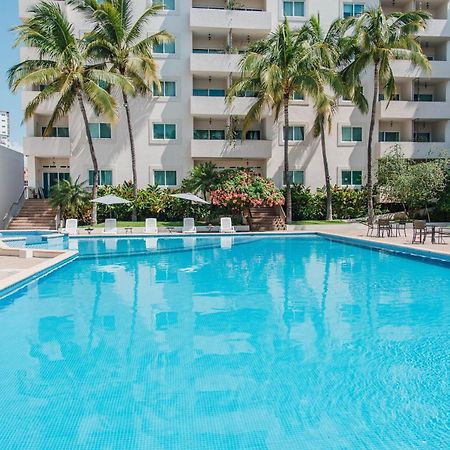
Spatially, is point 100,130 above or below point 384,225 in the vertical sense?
above

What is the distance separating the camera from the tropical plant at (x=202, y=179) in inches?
1066

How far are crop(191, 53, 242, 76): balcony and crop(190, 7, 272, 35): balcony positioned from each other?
1.80 m

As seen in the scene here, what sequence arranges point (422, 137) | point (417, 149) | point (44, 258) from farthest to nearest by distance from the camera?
point (422, 137) < point (417, 149) < point (44, 258)

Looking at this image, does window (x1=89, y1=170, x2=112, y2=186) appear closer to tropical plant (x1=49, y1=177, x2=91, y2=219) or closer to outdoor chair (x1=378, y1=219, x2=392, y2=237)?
tropical plant (x1=49, y1=177, x2=91, y2=219)

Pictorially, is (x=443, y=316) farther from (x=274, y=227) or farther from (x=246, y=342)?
(x=274, y=227)

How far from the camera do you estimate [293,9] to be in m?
31.8

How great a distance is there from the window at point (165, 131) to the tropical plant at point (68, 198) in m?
6.06

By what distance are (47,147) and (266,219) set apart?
14.3 metres

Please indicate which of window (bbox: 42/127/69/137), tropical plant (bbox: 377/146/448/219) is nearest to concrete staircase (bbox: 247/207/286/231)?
tropical plant (bbox: 377/146/448/219)

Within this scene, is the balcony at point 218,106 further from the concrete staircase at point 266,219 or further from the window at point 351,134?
the window at point 351,134

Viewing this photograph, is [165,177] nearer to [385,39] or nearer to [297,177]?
[297,177]

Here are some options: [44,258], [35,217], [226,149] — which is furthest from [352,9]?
[44,258]

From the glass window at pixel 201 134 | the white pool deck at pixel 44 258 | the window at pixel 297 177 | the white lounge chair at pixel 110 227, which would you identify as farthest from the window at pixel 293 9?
the white lounge chair at pixel 110 227

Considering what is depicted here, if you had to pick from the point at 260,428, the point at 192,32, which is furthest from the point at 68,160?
the point at 260,428
